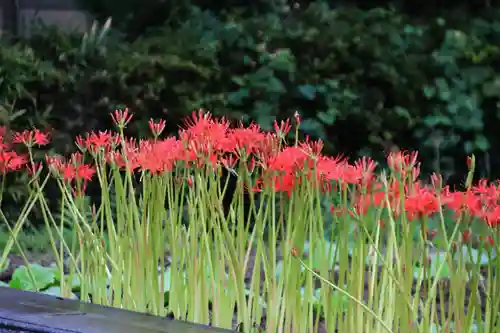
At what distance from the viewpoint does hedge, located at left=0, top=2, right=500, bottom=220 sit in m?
5.25

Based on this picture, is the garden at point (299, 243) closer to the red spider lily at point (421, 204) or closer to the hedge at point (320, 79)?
the red spider lily at point (421, 204)

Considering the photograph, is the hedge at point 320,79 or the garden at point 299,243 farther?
the hedge at point 320,79

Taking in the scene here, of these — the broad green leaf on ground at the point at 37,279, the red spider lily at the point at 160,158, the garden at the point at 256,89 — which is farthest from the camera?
the garden at the point at 256,89

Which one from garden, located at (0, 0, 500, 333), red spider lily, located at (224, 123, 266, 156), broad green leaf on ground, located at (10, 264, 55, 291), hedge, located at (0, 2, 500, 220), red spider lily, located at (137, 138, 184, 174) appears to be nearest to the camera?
red spider lily, located at (224, 123, 266, 156)

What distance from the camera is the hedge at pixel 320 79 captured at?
17.2 ft

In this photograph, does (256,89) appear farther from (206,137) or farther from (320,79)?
(206,137)

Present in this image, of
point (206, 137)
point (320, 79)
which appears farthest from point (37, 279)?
point (320, 79)

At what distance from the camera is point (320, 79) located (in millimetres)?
5688

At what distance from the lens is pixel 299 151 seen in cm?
229

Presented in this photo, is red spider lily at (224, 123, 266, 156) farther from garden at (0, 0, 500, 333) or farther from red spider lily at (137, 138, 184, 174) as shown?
garden at (0, 0, 500, 333)

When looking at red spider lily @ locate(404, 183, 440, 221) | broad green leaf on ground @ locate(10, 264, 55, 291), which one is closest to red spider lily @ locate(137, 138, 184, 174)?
red spider lily @ locate(404, 183, 440, 221)

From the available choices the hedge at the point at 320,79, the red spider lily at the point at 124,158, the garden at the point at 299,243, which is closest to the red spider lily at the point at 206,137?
the garden at the point at 299,243

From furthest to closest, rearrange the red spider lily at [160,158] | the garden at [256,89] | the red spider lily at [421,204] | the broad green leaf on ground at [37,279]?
the garden at [256,89] → the broad green leaf on ground at [37,279] → the red spider lily at [160,158] → the red spider lily at [421,204]

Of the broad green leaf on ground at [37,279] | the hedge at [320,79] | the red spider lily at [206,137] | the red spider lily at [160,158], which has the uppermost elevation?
the red spider lily at [206,137]
